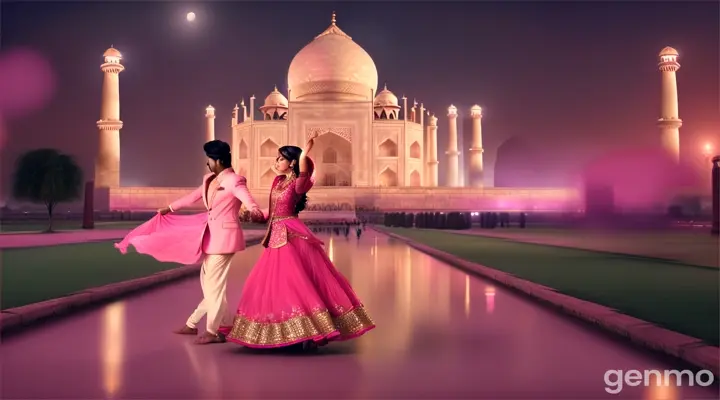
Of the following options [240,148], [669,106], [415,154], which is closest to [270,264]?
[669,106]

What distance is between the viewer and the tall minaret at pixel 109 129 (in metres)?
47.9

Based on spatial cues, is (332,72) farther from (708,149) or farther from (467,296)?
(467,296)

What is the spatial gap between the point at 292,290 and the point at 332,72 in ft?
174

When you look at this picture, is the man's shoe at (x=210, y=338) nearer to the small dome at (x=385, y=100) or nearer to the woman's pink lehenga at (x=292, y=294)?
the woman's pink lehenga at (x=292, y=294)

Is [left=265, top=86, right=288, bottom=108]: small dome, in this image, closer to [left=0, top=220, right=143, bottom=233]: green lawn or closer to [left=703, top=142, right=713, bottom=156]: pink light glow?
[left=0, top=220, right=143, bottom=233]: green lawn

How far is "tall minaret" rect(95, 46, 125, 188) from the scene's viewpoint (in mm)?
47938

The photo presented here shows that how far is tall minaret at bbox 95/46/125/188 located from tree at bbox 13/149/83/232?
58.7 feet

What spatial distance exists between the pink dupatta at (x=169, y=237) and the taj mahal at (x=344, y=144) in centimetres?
3910

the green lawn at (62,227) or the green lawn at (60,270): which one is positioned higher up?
the green lawn at (62,227)

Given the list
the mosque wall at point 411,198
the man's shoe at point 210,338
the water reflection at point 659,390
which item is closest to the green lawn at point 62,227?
the mosque wall at point 411,198

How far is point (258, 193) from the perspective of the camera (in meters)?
48.5

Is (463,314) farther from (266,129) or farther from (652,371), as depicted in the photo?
(266,129)

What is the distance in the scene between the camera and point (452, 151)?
5653 cm

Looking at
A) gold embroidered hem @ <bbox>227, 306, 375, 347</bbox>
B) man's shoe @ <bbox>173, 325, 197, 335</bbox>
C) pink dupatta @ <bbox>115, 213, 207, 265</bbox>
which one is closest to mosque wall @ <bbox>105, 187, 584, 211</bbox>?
pink dupatta @ <bbox>115, 213, 207, 265</bbox>
